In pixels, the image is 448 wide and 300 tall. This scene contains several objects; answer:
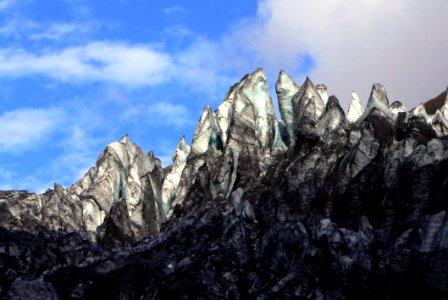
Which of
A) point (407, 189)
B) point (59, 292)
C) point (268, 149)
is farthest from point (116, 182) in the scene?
point (407, 189)

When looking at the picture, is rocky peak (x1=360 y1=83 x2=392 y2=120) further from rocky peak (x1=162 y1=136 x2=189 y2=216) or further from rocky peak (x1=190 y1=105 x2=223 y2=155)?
rocky peak (x1=162 y1=136 x2=189 y2=216)

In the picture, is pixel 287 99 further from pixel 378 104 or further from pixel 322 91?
pixel 378 104

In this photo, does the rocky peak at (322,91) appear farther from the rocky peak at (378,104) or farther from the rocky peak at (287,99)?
the rocky peak at (378,104)

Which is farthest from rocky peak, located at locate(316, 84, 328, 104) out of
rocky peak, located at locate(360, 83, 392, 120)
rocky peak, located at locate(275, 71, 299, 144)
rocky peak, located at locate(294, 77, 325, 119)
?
rocky peak, located at locate(360, 83, 392, 120)

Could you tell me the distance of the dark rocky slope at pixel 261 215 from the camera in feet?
213

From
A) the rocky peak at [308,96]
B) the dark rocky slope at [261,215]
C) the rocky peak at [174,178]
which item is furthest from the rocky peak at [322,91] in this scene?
the rocky peak at [174,178]

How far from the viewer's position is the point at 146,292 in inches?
2982

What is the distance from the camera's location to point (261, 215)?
80.4m

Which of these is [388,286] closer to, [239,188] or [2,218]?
[239,188]

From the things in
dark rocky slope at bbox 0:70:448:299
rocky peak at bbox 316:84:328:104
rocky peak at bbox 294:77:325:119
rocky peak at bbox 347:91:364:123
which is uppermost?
rocky peak at bbox 316:84:328:104

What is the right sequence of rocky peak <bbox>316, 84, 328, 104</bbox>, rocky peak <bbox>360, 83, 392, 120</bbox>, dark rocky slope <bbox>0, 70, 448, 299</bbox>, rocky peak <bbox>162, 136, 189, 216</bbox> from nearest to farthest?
dark rocky slope <bbox>0, 70, 448, 299</bbox>, rocky peak <bbox>360, 83, 392, 120</bbox>, rocky peak <bbox>162, 136, 189, 216</bbox>, rocky peak <bbox>316, 84, 328, 104</bbox>

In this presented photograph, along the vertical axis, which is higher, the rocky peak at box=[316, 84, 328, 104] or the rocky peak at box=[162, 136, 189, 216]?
the rocky peak at box=[316, 84, 328, 104]

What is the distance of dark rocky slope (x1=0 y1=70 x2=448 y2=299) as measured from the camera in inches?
2562

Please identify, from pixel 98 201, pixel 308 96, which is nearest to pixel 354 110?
pixel 308 96
